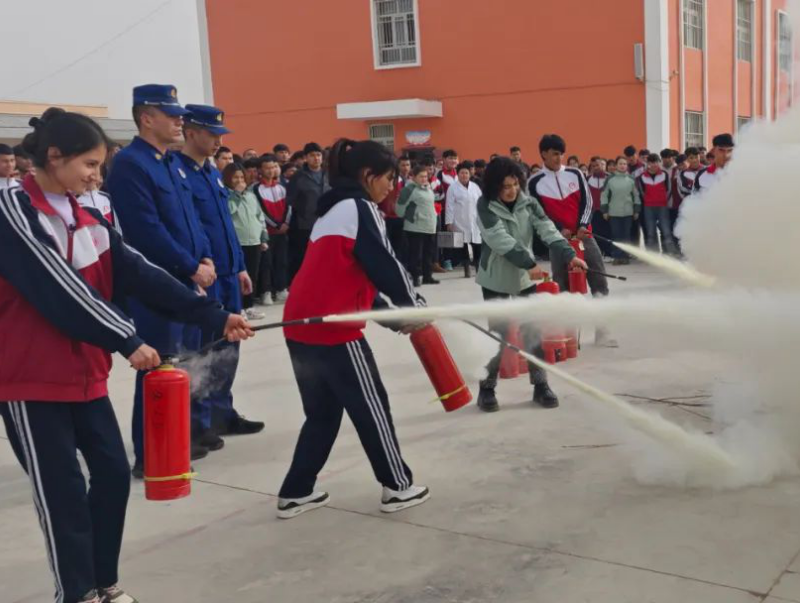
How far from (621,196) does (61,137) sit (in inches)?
474

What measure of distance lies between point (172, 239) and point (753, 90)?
24.4 metres

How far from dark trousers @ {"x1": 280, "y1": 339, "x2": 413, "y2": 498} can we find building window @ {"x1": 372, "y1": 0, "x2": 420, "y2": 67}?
19.7m

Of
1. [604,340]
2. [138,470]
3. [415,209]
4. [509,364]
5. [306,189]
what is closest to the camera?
[138,470]

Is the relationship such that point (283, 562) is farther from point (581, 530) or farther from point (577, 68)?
point (577, 68)

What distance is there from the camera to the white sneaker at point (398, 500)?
4039 millimetres

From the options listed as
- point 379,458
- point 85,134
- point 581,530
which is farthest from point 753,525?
point 85,134

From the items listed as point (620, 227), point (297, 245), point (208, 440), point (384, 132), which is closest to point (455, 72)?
point (384, 132)

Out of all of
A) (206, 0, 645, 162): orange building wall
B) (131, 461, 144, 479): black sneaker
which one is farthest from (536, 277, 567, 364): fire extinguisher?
(206, 0, 645, 162): orange building wall

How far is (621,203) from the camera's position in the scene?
13930 millimetres

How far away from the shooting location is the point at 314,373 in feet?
13.0

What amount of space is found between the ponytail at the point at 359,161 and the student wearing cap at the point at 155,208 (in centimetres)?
112

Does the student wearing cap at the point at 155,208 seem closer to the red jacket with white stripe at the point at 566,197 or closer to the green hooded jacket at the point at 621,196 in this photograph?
the red jacket with white stripe at the point at 566,197

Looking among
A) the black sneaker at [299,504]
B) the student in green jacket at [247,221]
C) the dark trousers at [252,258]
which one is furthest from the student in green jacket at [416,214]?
the black sneaker at [299,504]

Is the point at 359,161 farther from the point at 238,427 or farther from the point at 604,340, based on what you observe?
the point at 604,340
